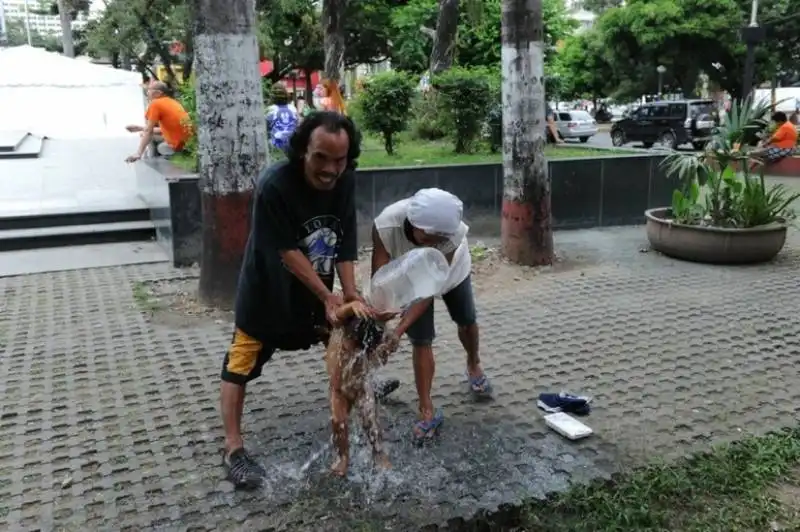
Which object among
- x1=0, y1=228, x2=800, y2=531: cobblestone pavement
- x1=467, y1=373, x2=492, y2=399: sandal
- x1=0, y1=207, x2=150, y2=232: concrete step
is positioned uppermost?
x1=0, y1=207, x2=150, y2=232: concrete step

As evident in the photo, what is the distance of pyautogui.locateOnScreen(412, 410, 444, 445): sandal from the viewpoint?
3.44 m

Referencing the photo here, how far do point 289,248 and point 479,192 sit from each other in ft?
18.5

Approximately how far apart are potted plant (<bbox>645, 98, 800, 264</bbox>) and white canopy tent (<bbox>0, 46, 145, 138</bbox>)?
18.4m

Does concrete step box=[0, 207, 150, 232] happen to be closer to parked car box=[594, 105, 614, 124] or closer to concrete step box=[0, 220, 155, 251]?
concrete step box=[0, 220, 155, 251]

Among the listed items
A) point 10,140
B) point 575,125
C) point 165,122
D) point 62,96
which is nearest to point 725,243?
point 165,122

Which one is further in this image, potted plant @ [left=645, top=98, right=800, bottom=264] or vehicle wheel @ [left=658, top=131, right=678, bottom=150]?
vehicle wheel @ [left=658, top=131, right=678, bottom=150]

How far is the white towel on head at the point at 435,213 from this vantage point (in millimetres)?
2965

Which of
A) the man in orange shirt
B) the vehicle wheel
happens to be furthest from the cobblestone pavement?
the vehicle wheel

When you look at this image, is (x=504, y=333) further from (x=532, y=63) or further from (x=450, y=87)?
(x=450, y=87)

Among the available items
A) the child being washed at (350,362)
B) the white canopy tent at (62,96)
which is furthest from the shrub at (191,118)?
the white canopy tent at (62,96)

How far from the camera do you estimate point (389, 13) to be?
27.1 metres

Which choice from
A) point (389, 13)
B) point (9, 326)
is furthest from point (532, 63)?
point (389, 13)

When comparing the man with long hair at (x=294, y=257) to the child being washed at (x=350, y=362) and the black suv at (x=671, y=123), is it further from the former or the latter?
the black suv at (x=671, y=123)

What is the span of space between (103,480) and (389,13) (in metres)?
26.1
